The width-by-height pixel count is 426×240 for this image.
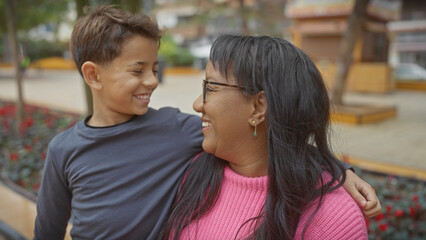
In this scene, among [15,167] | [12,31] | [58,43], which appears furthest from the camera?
[58,43]

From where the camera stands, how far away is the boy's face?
1.57 metres

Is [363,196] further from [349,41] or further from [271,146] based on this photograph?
[349,41]

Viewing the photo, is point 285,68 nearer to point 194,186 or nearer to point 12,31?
point 194,186

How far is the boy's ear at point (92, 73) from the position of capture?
161cm


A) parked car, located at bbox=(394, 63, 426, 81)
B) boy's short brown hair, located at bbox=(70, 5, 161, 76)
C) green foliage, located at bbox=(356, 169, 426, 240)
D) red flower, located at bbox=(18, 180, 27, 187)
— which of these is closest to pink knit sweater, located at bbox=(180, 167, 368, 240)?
boy's short brown hair, located at bbox=(70, 5, 161, 76)

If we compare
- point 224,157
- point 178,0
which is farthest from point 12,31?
point 178,0

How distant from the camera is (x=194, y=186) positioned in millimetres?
1540

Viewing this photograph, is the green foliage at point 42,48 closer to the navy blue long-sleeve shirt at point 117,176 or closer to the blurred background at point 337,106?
the blurred background at point 337,106

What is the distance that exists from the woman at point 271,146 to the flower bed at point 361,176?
74 centimetres

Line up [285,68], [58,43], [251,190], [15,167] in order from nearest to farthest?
[285,68] < [251,190] < [15,167] < [58,43]

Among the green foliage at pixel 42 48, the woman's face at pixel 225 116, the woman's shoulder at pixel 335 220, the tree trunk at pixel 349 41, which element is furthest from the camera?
the green foliage at pixel 42 48

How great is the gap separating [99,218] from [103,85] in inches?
20.7

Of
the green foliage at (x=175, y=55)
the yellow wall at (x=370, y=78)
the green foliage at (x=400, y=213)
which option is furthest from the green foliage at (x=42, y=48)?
the green foliage at (x=400, y=213)

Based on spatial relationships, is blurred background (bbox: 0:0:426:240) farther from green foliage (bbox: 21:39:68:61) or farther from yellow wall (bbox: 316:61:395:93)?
green foliage (bbox: 21:39:68:61)
